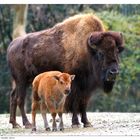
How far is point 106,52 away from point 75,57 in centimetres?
63

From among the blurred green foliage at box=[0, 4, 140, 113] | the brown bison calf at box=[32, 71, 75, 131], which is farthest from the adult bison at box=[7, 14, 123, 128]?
the blurred green foliage at box=[0, 4, 140, 113]

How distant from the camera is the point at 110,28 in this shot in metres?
19.3

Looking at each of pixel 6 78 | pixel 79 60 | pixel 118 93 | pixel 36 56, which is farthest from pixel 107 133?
pixel 118 93

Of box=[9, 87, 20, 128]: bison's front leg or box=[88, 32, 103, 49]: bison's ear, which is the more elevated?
box=[88, 32, 103, 49]: bison's ear

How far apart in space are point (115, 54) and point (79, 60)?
729 millimetres

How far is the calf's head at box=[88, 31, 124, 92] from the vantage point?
9.44 m

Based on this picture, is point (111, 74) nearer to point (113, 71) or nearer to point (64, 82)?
point (113, 71)

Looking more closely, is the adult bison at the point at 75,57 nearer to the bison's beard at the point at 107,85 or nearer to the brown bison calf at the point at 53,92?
the bison's beard at the point at 107,85

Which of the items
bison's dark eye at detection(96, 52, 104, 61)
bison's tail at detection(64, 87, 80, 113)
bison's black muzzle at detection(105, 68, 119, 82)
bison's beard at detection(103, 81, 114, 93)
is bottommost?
bison's tail at detection(64, 87, 80, 113)

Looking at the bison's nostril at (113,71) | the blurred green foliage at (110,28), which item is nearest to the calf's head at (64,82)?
the bison's nostril at (113,71)

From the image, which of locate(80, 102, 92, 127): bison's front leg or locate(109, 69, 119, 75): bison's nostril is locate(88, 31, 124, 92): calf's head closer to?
locate(109, 69, 119, 75): bison's nostril

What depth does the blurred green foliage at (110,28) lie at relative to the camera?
1867 centimetres

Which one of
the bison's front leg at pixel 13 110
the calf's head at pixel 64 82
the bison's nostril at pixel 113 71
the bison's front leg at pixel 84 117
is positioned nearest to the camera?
the calf's head at pixel 64 82

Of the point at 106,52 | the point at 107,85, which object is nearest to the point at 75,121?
the point at 107,85
